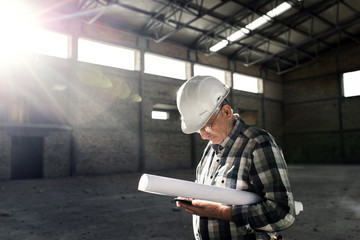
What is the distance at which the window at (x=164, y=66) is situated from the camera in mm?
14945

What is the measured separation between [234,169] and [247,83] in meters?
19.2

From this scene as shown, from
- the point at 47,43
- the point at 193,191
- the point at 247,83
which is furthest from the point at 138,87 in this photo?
the point at 193,191

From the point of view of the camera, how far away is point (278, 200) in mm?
1127

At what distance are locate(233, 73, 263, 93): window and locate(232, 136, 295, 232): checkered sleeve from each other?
18.0m

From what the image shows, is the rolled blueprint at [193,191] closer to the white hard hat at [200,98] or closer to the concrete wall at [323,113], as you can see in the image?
the white hard hat at [200,98]

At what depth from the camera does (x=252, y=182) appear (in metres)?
1.20

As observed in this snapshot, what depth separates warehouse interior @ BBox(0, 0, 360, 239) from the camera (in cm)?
1079

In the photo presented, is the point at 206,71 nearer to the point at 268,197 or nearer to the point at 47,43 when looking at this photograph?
the point at 47,43

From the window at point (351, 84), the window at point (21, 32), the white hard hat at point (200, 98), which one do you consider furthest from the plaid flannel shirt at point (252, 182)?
the window at point (351, 84)

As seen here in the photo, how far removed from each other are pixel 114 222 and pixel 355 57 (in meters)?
19.1

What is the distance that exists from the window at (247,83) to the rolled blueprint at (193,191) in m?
18.0

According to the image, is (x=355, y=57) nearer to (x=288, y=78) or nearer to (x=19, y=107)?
(x=288, y=78)

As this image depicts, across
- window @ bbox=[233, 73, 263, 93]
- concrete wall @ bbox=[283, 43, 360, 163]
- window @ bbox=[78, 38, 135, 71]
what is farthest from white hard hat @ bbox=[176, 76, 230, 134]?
concrete wall @ bbox=[283, 43, 360, 163]

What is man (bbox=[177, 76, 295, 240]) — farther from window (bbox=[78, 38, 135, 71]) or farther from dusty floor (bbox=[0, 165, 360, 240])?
window (bbox=[78, 38, 135, 71])
